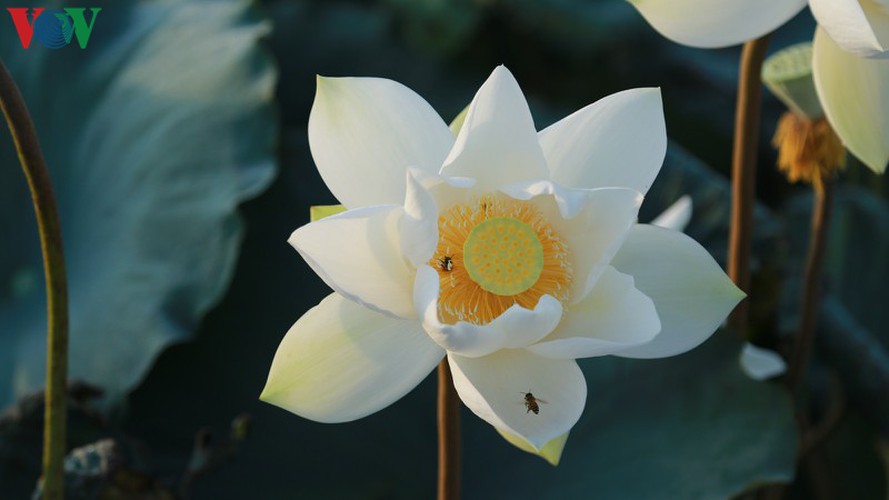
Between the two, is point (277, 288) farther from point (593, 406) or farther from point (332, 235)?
point (332, 235)

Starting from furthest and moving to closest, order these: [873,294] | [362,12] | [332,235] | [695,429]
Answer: [362,12]
[873,294]
[695,429]
[332,235]

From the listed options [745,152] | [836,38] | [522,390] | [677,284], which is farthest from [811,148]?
[522,390]

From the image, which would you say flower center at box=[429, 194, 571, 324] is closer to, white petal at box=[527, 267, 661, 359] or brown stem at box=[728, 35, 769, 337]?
white petal at box=[527, 267, 661, 359]

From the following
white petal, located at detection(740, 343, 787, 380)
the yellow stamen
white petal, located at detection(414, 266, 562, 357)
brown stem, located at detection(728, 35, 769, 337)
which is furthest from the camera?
white petal, located at detection(740, 343, 787, 380)

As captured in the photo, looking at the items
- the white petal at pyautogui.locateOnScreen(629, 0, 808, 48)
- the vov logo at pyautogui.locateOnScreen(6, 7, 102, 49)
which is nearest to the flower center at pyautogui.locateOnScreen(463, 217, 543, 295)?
the white petal at pyautogui.locateOnScreen(629, 0, 808, 48)

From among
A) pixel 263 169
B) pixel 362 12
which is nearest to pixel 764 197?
pixel 362 12

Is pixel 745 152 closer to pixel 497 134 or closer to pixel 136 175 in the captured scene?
pixel 497 134

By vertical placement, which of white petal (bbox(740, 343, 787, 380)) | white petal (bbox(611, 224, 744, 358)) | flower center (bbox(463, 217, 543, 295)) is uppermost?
flower center (bbox(463, 217, 543, 295))

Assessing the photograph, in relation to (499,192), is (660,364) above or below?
below
